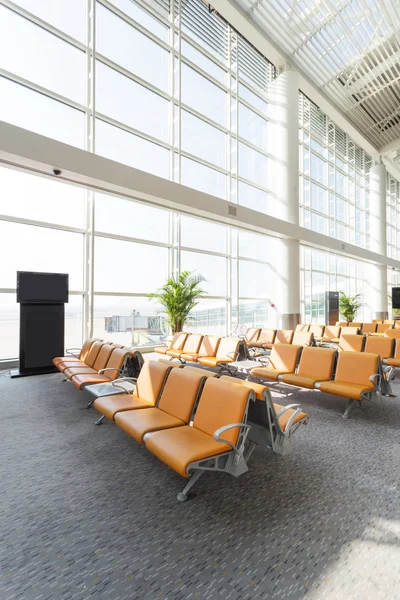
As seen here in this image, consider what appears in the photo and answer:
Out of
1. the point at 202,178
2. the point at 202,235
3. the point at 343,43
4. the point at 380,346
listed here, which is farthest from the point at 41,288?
the point at 343,43

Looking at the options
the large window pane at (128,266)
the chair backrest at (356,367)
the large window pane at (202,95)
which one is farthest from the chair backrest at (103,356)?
the large window pane at (202,95)

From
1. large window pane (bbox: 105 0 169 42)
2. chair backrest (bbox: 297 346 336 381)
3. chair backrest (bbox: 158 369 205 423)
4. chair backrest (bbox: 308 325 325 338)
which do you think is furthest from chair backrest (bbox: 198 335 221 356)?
large window pane (bbox: 105 0 169 42)

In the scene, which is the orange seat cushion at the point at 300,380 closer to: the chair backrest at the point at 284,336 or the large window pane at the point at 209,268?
the chair backrest at the point at 284,336

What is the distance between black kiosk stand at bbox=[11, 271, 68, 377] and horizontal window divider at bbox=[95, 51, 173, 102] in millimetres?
5893

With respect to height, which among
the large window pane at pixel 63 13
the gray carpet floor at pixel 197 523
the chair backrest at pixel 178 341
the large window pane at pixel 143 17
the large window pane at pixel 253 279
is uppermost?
the large window pane at pixel 143 17

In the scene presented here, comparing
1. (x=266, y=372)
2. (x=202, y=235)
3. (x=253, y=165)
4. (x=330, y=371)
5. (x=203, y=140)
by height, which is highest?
(x=203, y=140)

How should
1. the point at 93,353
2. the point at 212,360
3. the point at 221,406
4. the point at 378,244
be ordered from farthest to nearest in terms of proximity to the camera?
the point at 378,244, the point at 212,360, the point at 93,353, the point at 221,406

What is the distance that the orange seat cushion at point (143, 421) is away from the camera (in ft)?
9.22

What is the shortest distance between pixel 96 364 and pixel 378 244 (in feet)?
63.3

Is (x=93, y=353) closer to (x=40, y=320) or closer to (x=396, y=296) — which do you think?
(x=40, y=320)

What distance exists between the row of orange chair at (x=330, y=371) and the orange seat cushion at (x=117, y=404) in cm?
240

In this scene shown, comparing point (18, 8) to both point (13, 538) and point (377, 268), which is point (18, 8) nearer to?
point (13, 538)

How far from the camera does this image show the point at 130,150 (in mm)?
9211

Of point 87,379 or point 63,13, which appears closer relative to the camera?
point 87,379
